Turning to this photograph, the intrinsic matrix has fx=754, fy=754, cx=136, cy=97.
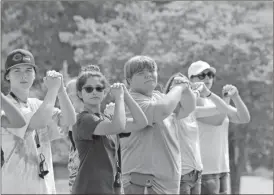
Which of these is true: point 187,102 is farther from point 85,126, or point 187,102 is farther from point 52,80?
point 52,80

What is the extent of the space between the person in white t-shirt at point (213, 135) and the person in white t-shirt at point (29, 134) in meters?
2.85

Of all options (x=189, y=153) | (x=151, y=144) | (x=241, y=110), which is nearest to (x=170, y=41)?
(x=241, y=110)

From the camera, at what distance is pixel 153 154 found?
5.55 metres

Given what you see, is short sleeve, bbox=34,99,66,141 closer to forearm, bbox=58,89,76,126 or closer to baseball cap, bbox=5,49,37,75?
forearm, bbox=58,89,76,126

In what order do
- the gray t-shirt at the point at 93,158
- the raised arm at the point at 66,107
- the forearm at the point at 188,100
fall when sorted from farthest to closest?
the forearm at the point at 188,100, the raised arm at the point at 66,107, the gray t-shirt at the point at 93,158

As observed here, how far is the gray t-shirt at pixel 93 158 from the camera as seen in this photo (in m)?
5.02

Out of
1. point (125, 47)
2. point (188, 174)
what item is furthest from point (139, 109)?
point (125, 47)

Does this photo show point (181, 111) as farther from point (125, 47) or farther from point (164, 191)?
point (125, 47)

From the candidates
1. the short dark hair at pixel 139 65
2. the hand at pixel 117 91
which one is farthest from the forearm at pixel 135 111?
the short dark hair at pixel 139 65

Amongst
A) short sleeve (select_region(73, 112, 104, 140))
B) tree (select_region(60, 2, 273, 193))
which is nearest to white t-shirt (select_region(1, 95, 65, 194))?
short sleeve (select_region(73, 112, 104, 140))

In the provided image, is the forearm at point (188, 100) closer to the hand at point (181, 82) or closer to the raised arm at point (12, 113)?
the hand at point (181, 82)

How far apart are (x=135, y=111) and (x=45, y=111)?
2.25ft

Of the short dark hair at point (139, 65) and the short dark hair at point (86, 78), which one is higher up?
the short dark hair at point (139, 65)

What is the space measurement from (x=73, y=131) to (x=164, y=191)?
2.67 ft
